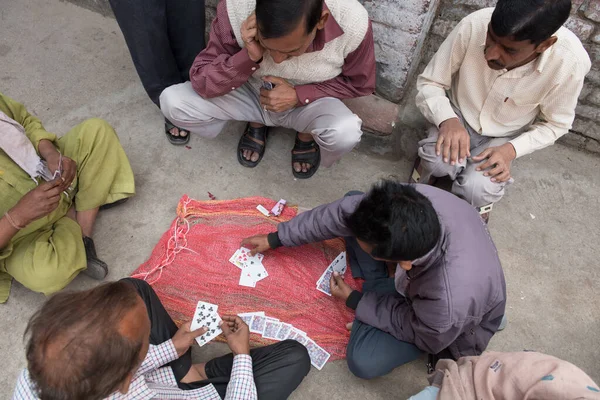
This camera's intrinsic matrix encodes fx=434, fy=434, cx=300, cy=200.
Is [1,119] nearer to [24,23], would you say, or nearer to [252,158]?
[252,158]

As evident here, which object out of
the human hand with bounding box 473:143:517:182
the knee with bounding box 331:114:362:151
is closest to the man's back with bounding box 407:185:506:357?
the human hand with bounding box 473:143:517:182

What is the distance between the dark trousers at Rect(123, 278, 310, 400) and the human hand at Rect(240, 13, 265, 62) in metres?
1.30

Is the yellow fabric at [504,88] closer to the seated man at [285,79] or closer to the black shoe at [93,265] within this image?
the seated man at [285,79]

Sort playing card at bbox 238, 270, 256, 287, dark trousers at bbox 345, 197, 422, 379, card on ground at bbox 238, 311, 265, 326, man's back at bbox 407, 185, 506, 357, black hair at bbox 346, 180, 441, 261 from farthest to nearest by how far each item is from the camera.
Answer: playing card at bbox 238, 270, 256, 287, card on ground at bbox 238, 311, 265, 326, dark trousers at bbox 345, 197, 422, 379, man's back at bbox 407, 185, 506, 357, black hair at bbox 346, 180, 441, 261

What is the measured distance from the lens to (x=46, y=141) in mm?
2385

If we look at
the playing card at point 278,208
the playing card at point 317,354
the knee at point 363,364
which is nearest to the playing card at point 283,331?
the playing card at point 317,354

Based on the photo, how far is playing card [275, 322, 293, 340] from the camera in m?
2.33

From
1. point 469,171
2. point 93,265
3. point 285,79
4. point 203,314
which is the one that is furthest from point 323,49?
point 93,265

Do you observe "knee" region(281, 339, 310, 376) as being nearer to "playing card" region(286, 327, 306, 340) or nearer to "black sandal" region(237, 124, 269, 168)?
"playing card" region(286, 327, 306, 340)

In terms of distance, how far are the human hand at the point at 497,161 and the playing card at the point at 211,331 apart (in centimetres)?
165

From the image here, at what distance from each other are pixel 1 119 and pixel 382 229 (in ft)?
6.23

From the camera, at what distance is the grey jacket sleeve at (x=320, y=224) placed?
7.02 ft

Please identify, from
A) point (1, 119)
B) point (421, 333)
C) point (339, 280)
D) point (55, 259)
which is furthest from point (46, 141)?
point (421, 333)

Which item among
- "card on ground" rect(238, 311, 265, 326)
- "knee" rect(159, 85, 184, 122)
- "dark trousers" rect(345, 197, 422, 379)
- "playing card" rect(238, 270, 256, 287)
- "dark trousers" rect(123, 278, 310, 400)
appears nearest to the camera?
"dark trousers" rect(123, 278, 310, 400)
